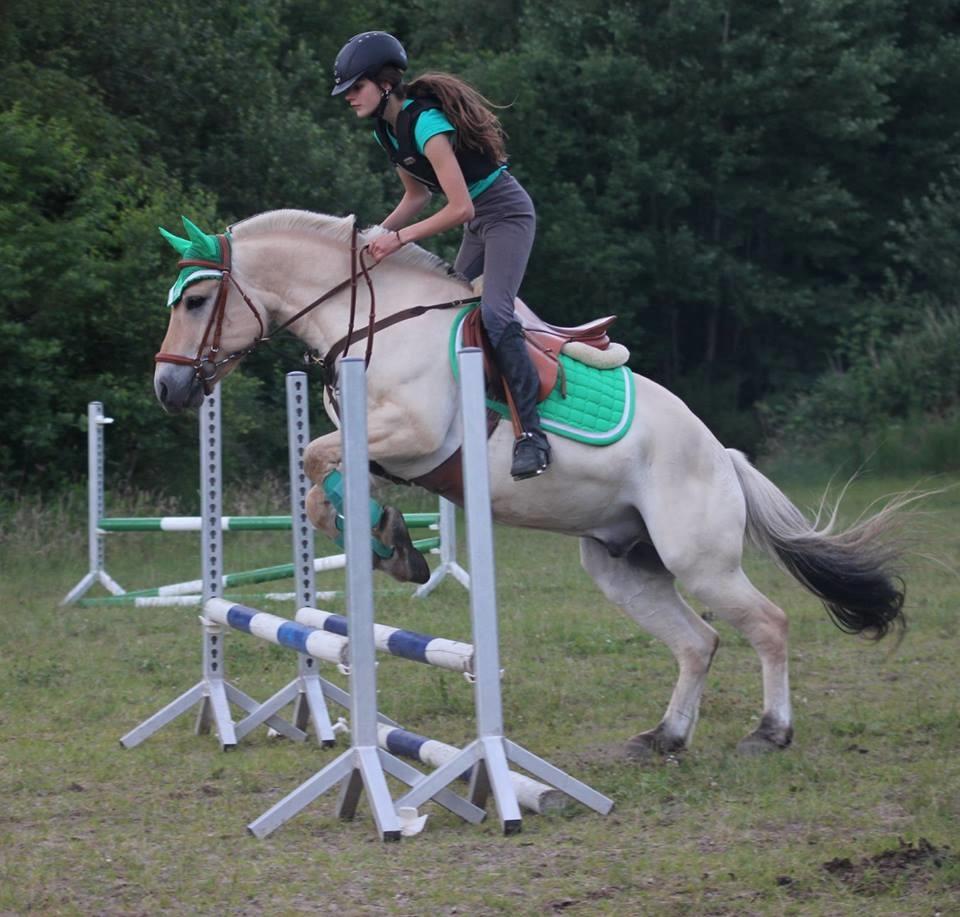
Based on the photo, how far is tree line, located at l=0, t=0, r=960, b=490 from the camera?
62.2 feet

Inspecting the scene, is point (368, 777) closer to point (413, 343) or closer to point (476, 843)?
point (476, 843)

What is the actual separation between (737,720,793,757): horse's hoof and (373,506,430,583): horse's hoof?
1.44 meters

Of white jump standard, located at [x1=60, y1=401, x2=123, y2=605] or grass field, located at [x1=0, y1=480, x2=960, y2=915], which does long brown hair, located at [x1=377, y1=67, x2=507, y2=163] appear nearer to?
grass field, located at [x1=0, y1=480, x2=960, y2=915]

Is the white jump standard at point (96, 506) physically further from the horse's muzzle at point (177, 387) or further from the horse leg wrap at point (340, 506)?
the horse leg wrap at point (340, 506)

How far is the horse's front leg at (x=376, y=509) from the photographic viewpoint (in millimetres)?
4691

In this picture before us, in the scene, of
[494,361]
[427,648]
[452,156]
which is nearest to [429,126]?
[452,156]

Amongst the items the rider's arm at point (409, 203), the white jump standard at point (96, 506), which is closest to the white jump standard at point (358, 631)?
the rider's arm at point (409, 203)

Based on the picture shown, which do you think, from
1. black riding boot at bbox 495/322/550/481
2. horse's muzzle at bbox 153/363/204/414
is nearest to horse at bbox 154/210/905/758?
horse's muzzle at bbox 153/363/204/414

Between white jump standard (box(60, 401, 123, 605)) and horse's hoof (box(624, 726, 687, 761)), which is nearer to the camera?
horse's hoof (box(624, 726, 687, 761))

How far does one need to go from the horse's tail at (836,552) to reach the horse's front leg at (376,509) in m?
1.46

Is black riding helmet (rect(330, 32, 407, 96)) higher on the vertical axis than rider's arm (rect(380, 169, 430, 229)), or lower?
higher

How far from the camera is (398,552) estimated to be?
473cm

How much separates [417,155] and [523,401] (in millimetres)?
954

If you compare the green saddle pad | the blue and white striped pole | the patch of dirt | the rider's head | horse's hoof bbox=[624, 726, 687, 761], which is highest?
the rider's head
